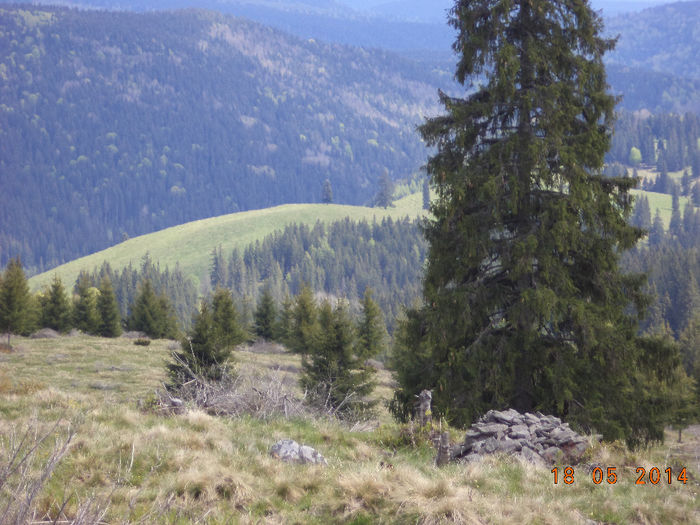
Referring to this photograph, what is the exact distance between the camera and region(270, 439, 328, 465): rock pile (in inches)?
295

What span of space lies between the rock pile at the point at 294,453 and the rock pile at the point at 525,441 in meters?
2.09

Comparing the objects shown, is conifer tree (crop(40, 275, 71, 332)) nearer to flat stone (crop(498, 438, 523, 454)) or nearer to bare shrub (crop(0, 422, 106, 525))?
bare shrub (crop(0, 422, 106, 525))

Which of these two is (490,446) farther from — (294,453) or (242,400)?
(242,400)

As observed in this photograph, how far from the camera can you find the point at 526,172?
12047mm

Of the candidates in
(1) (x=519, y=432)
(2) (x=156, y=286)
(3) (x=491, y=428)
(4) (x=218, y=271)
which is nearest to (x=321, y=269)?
Result: (4) (x=218, y=271)

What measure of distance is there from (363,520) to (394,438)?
3.46 metres

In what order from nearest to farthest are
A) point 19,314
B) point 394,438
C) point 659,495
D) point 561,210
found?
point 659,495, point 394,438, point 561,210, point 19,314

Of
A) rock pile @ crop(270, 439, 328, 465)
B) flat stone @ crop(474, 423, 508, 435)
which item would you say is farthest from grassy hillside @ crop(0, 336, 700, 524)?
flat stone @ crop(474, 423, 508, 435)

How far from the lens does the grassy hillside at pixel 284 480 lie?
547 cm

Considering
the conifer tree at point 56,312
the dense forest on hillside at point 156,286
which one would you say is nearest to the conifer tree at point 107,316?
the conifer tree at point 56,312

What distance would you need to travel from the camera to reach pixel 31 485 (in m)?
5.82

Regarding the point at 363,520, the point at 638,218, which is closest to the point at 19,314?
the point at 363,520

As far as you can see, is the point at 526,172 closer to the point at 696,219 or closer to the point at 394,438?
the point at 394,438
